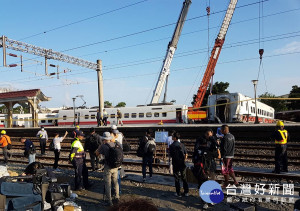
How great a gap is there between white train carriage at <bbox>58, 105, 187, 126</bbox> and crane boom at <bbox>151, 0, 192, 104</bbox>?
1528 mm

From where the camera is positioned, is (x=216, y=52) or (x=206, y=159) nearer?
(x=206, y=159)

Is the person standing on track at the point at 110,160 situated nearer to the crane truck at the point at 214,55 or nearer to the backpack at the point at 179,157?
the backpack at the point at 179,157

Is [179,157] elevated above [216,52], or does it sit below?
below

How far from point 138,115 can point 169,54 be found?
27.2 feet

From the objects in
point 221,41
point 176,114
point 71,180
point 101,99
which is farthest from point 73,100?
point 71,180

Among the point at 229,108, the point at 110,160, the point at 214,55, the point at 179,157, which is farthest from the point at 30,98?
the point at 179,157

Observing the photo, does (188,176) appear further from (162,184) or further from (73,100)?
(73,100)

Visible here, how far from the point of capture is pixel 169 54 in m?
26.1

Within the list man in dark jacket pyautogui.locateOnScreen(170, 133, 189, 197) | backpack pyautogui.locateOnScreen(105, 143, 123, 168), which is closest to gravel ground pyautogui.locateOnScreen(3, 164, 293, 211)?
man in dark jacket pyautogui.locateOnScreen(170, 133, 189, 197)

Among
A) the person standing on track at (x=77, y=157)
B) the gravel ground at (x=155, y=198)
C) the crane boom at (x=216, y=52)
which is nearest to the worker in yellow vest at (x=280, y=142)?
the gravel ground at (x=155, y=198)

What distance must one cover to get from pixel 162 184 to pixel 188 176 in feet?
3.18

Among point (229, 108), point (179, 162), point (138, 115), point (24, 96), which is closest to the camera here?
point (179, 162)

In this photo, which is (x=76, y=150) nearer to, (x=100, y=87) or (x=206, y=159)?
(x=206, y=159)

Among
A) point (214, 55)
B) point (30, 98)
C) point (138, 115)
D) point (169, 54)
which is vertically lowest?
point (138, 115)
